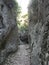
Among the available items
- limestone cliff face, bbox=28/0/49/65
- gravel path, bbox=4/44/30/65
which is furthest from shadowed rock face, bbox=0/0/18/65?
limestone cliff face, bbox=28/0/49/65

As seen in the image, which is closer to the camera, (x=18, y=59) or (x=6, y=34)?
(x=18, y=59)

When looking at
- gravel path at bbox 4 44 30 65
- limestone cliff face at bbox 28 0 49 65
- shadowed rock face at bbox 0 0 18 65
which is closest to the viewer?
limestone cliff face at bbox 28 0 49 65

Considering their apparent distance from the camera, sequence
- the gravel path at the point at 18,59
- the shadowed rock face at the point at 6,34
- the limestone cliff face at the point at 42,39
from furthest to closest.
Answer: the shadowed rock face at the point at 6,34 → the gravel path at the point at 18,59 → the limestone cliff face at the point at 42,39

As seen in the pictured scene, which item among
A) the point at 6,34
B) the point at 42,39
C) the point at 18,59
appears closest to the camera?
the point at 42,39

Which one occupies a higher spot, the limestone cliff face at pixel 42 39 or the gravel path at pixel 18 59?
the limestone cliff face at pixel 42 39

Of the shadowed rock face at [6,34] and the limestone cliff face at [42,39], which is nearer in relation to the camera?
the limestone cliff face at [42,39]

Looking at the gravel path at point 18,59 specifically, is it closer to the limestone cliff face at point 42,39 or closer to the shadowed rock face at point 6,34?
the shadowed rock face at point 6,34

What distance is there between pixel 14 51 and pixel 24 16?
7286 millimetres

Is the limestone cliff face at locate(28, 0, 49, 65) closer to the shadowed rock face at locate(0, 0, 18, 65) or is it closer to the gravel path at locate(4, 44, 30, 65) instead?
the gravel path at locate(4, 44, 30, 65)

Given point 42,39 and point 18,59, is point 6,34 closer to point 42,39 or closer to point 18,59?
point 18,59

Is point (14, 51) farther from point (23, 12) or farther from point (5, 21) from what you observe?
point (23, 12)

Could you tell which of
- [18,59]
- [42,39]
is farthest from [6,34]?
[42,39]

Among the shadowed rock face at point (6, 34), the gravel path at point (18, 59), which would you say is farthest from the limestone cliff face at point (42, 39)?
the shadowed rock face at point (6, 34)

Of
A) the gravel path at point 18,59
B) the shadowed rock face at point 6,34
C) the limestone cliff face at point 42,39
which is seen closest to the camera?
the limestone cliff face at point 42,39
